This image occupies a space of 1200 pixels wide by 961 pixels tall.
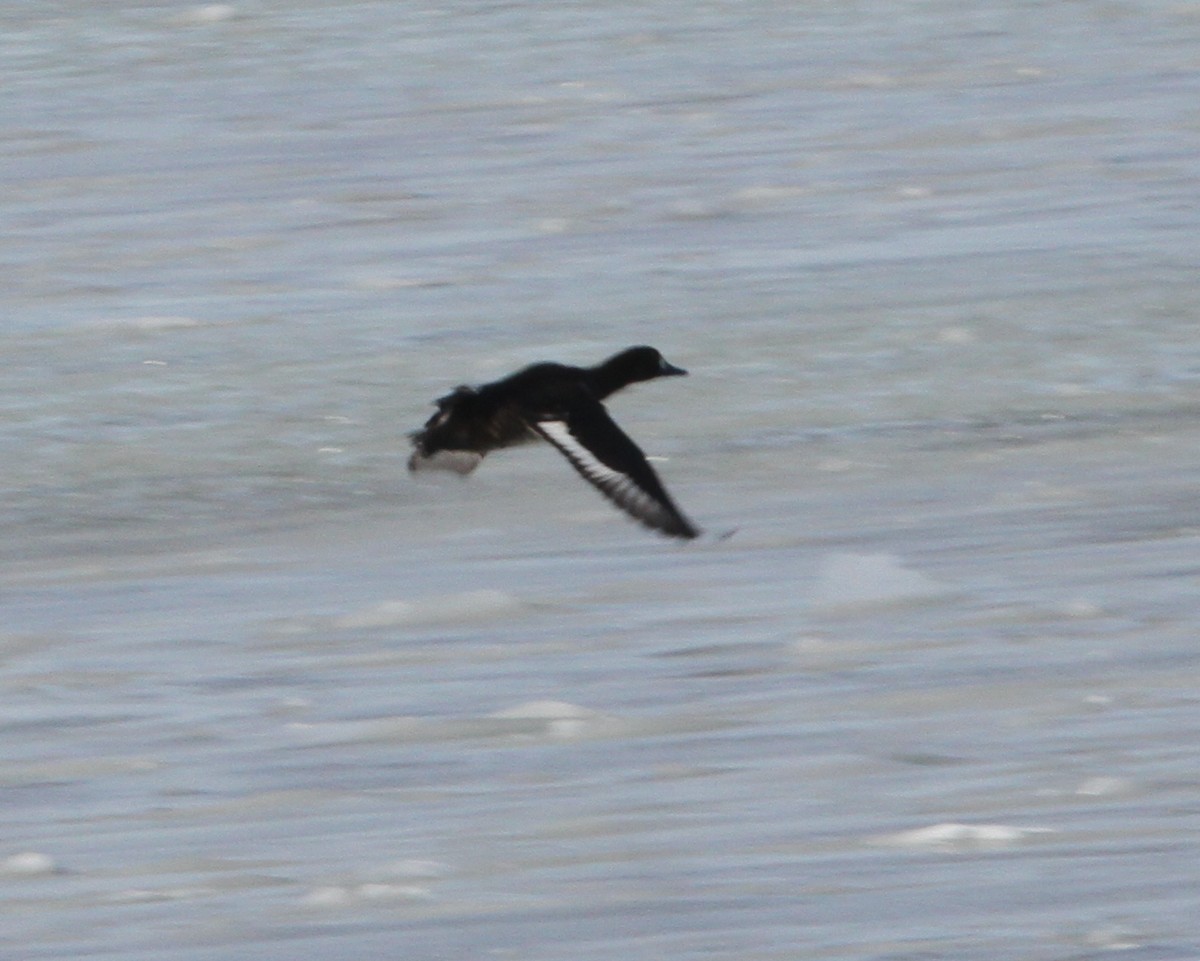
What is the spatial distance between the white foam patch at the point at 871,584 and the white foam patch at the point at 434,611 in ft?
1.88

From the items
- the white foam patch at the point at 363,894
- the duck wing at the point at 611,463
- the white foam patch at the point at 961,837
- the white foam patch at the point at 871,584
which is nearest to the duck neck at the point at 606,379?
the duck wing at the point at 611,463

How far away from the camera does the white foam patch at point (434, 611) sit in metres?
5.62

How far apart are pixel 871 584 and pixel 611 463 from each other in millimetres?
662

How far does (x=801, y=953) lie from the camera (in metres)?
3.99

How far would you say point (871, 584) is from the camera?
18.6ft

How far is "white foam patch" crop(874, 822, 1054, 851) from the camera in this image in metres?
4.36

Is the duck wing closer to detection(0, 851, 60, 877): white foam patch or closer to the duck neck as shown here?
the duck neck

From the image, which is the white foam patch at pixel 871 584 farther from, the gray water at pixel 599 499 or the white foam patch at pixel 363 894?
the white foam patch at pixel 363 894

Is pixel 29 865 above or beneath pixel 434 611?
A: above

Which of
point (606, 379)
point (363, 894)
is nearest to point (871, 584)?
point (606, 379)

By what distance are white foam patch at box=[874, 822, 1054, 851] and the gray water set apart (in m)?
0.01

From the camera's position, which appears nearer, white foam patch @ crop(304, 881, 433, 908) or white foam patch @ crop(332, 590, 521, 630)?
white foam patch @ crop(304, 881, 433, 908)

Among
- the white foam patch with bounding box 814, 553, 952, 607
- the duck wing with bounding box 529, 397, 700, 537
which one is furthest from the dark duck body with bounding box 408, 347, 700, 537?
the white foam patch with bounding box 814, 553, 952, 607

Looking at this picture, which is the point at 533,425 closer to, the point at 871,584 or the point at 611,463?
the point at 611,463
